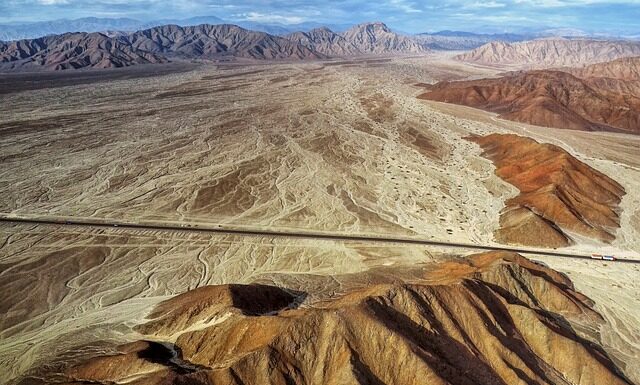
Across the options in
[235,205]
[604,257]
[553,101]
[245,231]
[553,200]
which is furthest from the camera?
[553,101]

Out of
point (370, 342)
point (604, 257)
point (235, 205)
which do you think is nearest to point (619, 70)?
point (604, 257)

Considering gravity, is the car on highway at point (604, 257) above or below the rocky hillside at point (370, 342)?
below

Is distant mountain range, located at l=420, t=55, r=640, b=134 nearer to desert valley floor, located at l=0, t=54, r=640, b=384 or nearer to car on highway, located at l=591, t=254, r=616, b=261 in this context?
desert valley floor, located at l=0, t=54, r=640, b=384

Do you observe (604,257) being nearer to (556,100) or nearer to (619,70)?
(556,100)

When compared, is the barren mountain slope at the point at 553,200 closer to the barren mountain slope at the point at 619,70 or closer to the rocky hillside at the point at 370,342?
the rocky hillside at the point at 370,342

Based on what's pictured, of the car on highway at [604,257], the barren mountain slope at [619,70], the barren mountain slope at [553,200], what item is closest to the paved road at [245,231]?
the car on highway at [604,257]

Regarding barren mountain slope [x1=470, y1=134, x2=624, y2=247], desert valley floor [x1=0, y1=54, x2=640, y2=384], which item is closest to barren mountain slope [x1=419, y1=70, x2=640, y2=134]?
desert valley floor [x1=0, y1=54, x2=640, y2=384]
